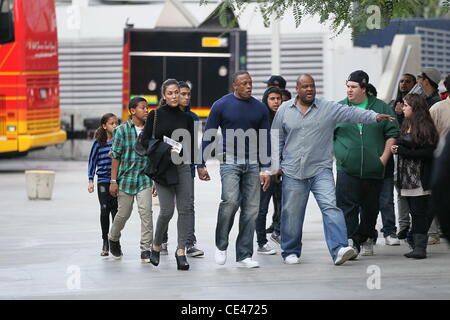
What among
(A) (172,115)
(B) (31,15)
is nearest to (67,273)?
(A) (172,115)

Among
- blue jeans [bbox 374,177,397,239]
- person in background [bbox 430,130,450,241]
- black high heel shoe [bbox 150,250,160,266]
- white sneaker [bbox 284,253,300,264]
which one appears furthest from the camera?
blue jeans [bbox 374,177,397,239]

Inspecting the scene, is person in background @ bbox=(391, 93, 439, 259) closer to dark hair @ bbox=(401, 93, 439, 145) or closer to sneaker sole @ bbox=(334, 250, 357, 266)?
dark hair @ bbox=(401, 93, 439, 145)

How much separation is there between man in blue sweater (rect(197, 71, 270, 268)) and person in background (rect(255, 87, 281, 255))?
61 cm

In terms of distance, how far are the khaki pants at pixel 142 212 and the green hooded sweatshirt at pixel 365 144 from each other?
6.35ft

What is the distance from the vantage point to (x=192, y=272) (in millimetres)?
10727

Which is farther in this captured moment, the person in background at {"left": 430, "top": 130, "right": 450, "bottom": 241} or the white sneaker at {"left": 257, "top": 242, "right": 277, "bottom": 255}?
the white sneaker at {"left": 257, "top": 242, "right": 277, "bottom": 255}

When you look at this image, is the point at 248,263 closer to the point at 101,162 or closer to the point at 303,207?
the point at 303,207

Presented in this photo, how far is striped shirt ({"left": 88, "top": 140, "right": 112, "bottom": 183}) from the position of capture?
12.0 metres

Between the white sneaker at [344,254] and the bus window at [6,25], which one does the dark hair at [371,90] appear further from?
the bus window at [6,25]

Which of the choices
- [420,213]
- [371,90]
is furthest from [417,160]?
[371,90]

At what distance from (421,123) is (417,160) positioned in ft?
1.35

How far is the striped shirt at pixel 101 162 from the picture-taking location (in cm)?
1195

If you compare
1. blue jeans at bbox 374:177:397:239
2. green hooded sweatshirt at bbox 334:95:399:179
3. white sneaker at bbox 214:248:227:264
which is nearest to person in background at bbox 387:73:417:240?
blue jeans at bbox 374:177:397:239

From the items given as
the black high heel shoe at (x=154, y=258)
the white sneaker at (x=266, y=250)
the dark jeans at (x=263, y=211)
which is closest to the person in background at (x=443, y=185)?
the black high heel shoe at (x=154, y=258)
